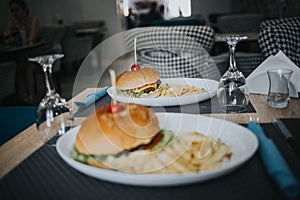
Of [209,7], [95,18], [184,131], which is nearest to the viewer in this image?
[184,131]

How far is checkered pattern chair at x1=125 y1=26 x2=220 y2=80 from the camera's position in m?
2.73

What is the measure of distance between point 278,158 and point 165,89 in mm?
701

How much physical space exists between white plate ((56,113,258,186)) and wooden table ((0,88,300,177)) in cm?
12

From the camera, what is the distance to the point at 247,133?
861 millimetres

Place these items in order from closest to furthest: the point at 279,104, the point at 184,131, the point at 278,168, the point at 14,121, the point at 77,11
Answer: the point at 278,168, the point at 184,131, the point at 279,104, the point at 14,121, the point at 77,11

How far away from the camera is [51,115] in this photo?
3.39 feet

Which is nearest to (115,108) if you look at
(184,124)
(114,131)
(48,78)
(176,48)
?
(114,131)

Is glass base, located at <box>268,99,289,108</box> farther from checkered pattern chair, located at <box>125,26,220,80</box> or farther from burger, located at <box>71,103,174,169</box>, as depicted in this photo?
checkered pattern chair, located at <box>125,26,220,80</box>

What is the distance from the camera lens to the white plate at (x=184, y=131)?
68 cm

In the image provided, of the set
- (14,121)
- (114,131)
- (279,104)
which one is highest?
(114,131)

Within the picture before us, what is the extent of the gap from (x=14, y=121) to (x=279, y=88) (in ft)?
3.38

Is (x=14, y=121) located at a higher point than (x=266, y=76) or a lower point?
lower

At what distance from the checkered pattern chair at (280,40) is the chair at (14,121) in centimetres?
159

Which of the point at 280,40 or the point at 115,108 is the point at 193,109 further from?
the point at 280,40
